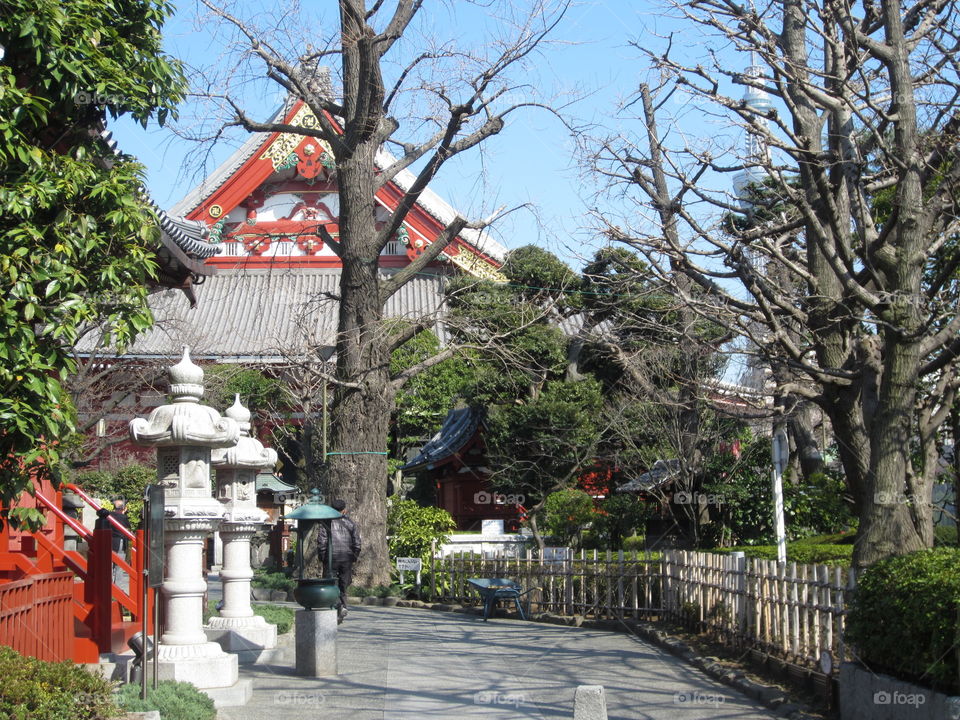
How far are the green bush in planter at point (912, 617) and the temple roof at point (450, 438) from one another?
689 inches

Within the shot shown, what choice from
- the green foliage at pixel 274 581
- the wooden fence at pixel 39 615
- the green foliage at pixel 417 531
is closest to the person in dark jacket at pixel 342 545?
the wooden fence at pixel 39 615

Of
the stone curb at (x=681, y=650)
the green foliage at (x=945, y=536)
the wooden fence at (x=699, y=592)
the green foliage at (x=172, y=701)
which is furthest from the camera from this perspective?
the green foliage at (x=945, y=536)

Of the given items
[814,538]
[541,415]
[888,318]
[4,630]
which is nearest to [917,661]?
[888,318]

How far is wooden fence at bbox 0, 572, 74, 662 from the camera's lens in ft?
27.3

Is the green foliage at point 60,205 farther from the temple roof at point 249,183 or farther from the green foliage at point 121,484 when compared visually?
the temple roof at point 249,183

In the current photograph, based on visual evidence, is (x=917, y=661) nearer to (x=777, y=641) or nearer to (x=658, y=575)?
(x=777, y=641)

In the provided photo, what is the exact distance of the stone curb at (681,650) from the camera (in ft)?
29.6

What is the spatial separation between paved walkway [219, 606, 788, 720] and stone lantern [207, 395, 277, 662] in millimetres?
476

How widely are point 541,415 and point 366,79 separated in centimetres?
916

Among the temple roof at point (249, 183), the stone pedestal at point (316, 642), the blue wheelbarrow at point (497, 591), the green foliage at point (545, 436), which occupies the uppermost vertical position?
the temple roof at point (249, 183)

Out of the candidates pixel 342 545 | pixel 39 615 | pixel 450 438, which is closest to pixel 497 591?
pixel 342 545

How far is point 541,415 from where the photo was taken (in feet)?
74.9

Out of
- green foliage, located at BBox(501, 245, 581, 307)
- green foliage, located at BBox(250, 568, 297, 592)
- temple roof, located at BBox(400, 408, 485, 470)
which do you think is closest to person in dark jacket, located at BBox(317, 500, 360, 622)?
green foliage, located at BBox(250, 568, 297, 592)

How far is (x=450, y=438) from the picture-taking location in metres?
27.7
